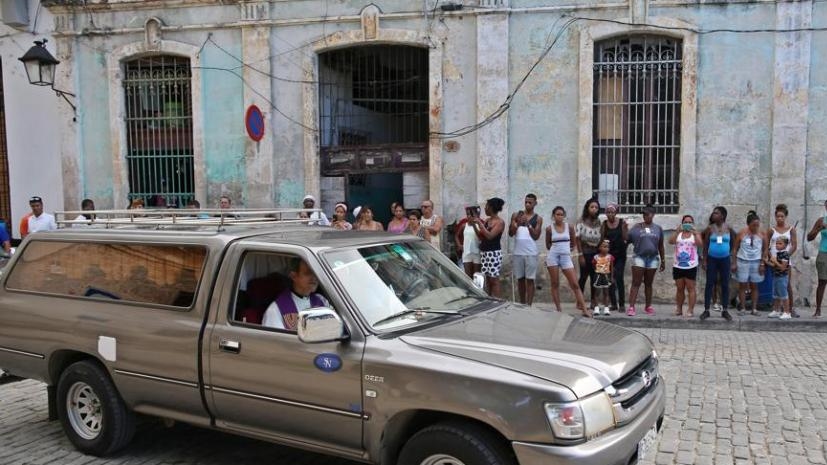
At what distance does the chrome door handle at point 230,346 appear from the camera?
13.2 ft

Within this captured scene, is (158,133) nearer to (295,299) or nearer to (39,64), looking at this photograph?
(39,64)

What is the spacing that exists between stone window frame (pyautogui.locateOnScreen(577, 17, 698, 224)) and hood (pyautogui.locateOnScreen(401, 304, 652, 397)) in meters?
7.32

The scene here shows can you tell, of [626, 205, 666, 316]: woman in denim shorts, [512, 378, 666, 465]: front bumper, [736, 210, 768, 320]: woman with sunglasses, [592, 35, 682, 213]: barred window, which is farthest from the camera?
[592, 35, 682, 213]: barred window

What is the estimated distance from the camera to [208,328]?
4148 millimetres

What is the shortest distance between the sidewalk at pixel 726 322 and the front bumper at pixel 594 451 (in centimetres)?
587

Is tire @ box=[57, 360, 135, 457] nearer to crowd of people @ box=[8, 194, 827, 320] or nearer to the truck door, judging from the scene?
the truck door

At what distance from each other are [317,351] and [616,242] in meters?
7.50

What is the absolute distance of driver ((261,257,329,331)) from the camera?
406cm

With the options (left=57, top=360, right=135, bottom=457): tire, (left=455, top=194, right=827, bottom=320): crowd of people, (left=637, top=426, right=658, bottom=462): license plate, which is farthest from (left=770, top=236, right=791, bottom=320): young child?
(left=57, top=360, right=135, bottom=457): tire

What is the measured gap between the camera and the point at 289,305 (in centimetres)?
418

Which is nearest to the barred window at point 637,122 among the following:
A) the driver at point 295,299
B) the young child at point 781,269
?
the young child at point 781,269

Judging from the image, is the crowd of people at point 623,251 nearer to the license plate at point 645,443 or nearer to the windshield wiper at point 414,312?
the windshield wiper at point 414,312

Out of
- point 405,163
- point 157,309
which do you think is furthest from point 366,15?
point 157,309

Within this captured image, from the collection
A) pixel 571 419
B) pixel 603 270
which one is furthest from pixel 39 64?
pixel 571 419
